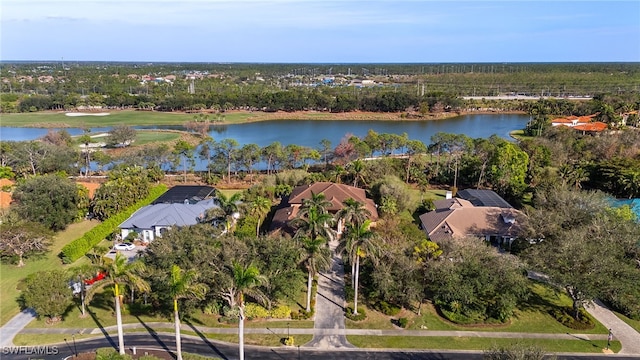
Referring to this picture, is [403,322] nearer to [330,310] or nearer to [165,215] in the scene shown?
[330,310]

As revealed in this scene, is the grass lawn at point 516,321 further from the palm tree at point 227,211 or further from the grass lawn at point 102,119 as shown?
the grass lawn at point 102,119

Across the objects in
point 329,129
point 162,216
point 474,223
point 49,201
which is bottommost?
point 162,216

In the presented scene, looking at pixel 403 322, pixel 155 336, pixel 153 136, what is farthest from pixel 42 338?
pixel 153 136

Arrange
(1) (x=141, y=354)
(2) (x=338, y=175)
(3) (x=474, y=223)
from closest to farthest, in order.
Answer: (1) (x=141, y=354)
(3) (x=474, y=223)
(2) (x=338, y=175)

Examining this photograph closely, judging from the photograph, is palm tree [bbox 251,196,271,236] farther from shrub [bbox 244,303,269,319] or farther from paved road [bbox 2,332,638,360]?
paved road [bbox 2,332,638,360]

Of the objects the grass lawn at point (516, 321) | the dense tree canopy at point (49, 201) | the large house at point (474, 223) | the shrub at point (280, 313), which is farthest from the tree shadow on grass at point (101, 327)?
the large house at point (474, 223)

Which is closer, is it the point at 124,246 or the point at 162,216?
the point at 124,246

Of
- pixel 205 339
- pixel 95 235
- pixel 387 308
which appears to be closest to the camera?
pixel 205 339
